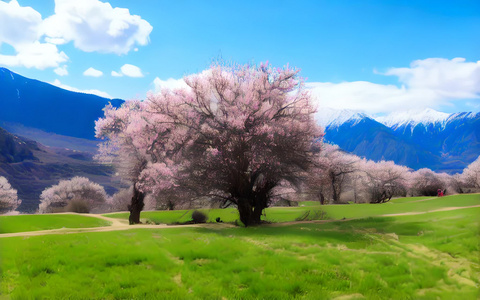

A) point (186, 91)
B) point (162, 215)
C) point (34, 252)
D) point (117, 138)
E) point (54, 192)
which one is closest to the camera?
point (34, 252)

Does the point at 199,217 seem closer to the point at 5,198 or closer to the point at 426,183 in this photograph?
the point at 5,198

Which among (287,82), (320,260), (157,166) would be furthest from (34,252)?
(287,82)

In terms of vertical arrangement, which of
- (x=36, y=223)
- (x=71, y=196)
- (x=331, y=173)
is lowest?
(x=36, y=223)

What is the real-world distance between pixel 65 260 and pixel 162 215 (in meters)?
37.2

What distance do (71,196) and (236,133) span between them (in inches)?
2406

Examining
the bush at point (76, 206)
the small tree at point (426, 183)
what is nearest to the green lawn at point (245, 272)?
the bush at point (76, 206)

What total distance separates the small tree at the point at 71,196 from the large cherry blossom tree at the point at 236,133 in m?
46.1

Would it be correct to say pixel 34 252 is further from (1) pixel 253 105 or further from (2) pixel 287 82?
(2) pixel 287 82

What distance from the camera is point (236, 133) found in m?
21.6

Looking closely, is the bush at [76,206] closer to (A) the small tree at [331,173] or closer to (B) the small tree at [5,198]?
(B) the small tree at [5,198]

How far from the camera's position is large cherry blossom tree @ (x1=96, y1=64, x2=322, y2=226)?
21719 millimetres

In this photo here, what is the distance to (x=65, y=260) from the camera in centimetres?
901

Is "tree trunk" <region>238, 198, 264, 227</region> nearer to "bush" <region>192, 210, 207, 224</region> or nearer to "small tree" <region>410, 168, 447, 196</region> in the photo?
"bush" <region>192, 210, 207, 224</region>

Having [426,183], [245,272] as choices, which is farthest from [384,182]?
[245,272]
